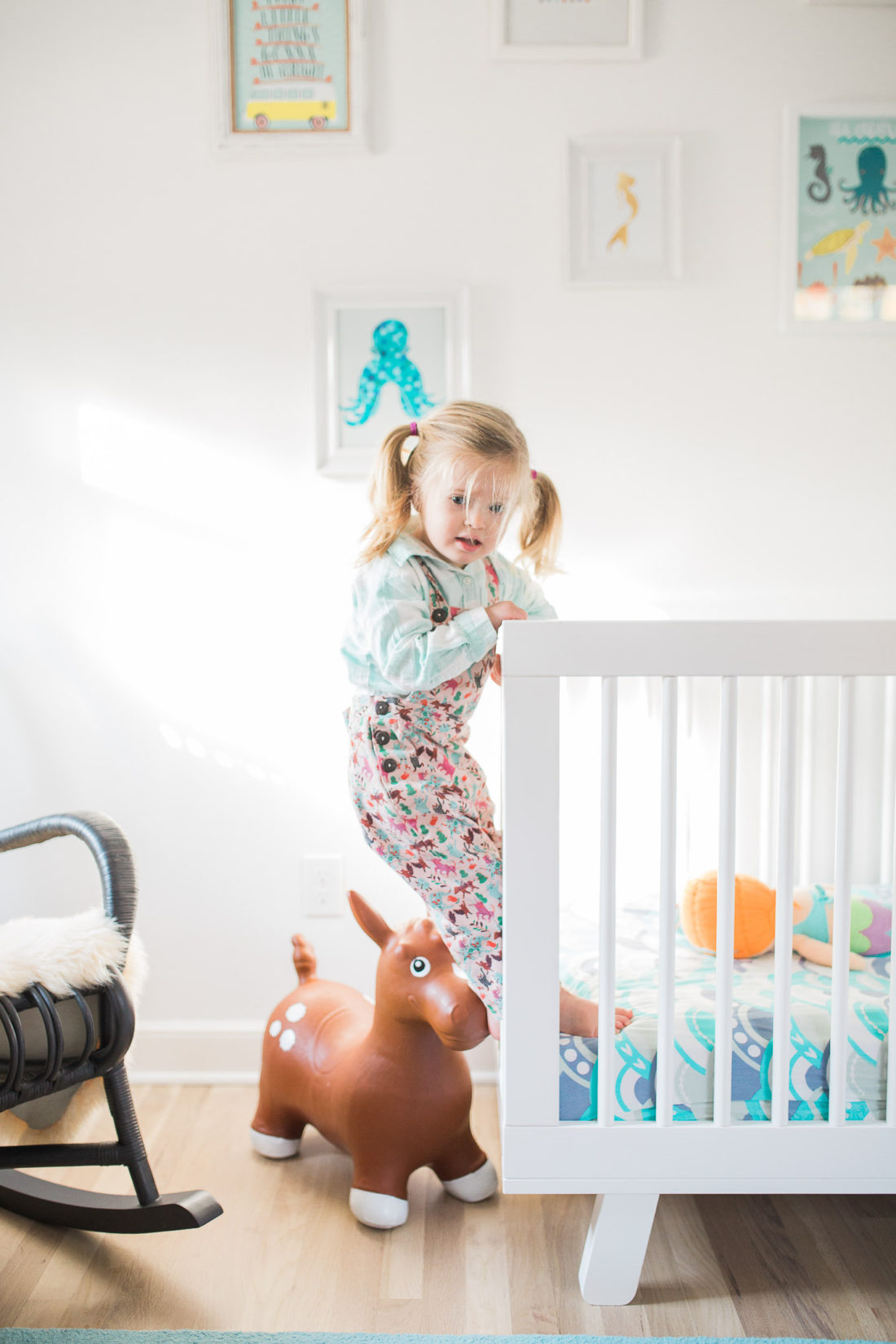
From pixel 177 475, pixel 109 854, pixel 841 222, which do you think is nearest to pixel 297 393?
pixel 177 475

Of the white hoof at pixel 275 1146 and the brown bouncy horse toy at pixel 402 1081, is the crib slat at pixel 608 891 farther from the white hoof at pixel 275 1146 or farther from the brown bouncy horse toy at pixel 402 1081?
the white hoof at pixel 275 1146

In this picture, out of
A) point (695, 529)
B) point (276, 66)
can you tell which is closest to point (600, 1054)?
point (695, 529)

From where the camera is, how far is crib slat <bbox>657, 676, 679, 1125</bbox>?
1.00m

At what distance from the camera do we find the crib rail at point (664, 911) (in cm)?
100

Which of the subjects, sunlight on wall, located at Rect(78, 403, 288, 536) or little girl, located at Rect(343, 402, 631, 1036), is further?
sunlight on wall, located at Rect(78, 403, 288, 536)

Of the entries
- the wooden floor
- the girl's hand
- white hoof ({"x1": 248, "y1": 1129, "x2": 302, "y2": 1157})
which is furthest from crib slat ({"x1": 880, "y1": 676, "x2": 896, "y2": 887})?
white hoof ({"x1": 248, "y1": 1129, "x2": 302, "y2": 1157})

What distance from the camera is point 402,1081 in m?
1.34

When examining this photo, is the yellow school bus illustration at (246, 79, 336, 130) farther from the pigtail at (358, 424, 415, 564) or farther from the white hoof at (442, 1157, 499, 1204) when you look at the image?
the white hoof at (442, 1157, 499, 1204)

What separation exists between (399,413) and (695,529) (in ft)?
1.88

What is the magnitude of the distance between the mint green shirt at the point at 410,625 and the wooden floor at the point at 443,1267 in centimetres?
74

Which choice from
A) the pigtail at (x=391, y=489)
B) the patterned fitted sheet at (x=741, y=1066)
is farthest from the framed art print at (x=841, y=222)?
the patterned fitted sheet at (x=741, y=1066)

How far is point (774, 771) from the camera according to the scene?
1.71 m

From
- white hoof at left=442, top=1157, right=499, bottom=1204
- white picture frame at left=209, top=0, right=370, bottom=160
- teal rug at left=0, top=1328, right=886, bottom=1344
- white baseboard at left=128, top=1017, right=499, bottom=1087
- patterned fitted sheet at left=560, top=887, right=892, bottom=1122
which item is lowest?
white baseboard at left=128, top=1017, right=499, bottom=1087

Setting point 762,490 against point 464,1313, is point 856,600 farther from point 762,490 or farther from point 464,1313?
point 464,1313
